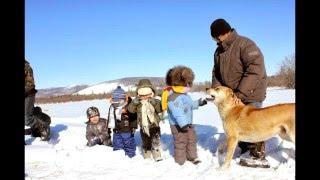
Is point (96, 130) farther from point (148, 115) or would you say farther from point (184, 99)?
point (184, 99)

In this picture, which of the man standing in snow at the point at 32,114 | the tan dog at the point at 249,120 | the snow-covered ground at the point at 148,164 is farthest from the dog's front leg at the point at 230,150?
the man standing in snow at the point at 32,114

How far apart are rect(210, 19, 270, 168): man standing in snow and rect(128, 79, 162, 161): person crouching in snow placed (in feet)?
4.04

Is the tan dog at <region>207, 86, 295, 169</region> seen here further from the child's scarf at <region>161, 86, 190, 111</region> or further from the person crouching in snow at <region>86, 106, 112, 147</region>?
the person crouching in snow at <region>86, 106, 112, 147</region>

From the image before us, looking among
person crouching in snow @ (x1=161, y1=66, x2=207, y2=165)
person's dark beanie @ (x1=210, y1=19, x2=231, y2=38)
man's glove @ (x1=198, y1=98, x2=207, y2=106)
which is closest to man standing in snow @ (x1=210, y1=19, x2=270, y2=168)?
person's dark beanie @ (x1=210, y1=19, x2=231, y2=38)

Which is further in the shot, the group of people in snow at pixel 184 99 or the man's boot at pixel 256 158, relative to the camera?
the group of people in snow at pixel 184 99

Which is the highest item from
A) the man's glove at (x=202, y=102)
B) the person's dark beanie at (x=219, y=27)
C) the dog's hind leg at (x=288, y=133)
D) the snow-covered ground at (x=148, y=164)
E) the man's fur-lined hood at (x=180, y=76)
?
the person's dark beanie at (x=219, y=27)

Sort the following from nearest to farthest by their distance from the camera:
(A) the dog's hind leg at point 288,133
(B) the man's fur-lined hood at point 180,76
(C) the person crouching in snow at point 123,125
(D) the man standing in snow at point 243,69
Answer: (A) the dog's hind leg at point 288,133, (D) the man standing in snow at point 243,69, (B) the man's fur-lined hood at point 180,76, (C) the person crouching in snow at point 123,125

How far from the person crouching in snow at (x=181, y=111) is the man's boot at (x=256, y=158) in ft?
2.41

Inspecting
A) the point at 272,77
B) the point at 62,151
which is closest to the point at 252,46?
the point at 62,151

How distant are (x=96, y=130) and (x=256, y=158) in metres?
3.30

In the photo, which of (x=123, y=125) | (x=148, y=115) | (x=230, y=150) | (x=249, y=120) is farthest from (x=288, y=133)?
(x=123, y=125)

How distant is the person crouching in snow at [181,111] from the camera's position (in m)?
7.03

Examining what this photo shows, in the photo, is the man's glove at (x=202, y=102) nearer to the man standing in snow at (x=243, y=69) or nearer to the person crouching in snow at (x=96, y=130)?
the man standing in snow at (x=243, y=69)
